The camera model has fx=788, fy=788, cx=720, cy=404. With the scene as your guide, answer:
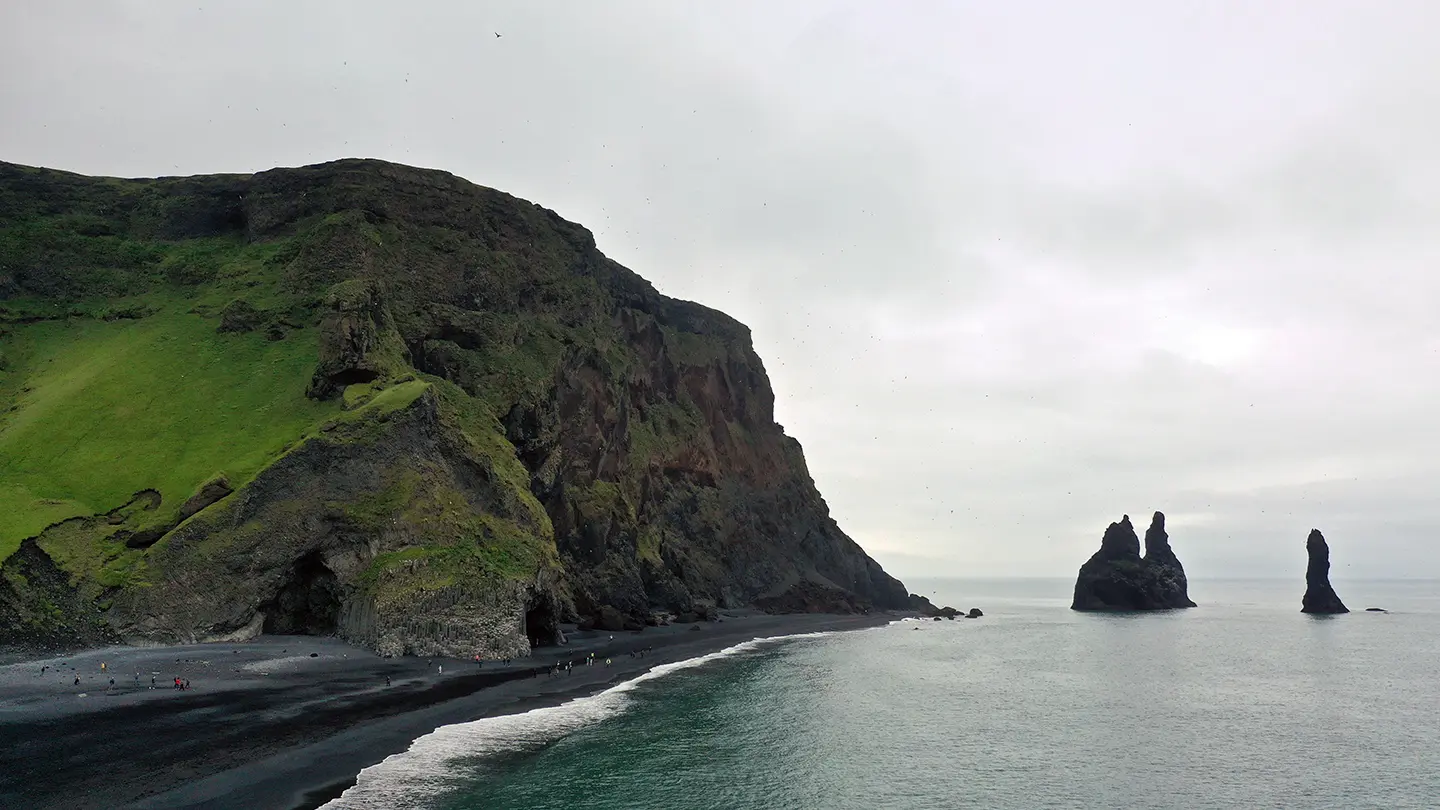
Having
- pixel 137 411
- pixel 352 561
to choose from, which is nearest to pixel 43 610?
pixel 352 561

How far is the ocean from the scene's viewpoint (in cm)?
3488

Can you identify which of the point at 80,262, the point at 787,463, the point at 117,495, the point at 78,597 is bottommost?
the point at 78,597

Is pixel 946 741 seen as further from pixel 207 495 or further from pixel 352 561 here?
pixel 207 495

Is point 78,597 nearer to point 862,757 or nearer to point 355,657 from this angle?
point 355,657

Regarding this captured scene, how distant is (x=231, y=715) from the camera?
38781 mm

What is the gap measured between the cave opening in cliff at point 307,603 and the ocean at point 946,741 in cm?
2478

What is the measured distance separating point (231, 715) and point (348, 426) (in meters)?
30.8

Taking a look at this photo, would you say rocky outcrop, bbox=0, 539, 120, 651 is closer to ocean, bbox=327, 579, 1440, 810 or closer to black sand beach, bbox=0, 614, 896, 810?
black sand beach, bbox=0, 614, 896, 810

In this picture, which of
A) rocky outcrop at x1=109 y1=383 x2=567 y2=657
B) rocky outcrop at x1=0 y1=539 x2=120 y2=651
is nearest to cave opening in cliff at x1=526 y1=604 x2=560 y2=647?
rocky outcrop at x1=109 y1=383 x2=567 y2=657

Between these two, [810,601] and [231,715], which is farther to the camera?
[810,601]

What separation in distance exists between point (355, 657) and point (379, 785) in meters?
26.4

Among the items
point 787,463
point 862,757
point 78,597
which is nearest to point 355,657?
point 78,597

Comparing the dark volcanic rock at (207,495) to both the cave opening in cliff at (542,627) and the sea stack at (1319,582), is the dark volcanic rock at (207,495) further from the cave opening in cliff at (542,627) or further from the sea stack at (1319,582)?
the sea stack at (1319,582)

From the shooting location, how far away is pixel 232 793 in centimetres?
2892
